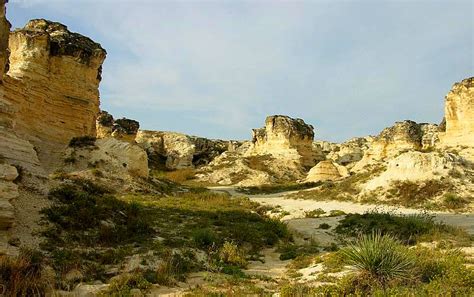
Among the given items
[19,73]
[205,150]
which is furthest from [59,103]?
[205,150]

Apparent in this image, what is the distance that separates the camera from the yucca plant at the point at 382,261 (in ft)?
23.7

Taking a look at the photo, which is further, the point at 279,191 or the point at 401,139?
the point at 401,139

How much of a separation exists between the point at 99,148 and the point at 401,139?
33938 millimetres

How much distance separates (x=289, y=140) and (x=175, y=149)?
19573 mm

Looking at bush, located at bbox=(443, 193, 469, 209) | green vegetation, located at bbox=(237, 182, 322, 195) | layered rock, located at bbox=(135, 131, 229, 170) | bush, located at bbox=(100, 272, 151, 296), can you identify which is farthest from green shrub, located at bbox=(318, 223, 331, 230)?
layered rock, located at bbox=(135, 131, 229, 170)

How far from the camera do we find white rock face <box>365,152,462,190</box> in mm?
25078

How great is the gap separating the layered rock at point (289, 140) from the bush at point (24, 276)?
152 ft

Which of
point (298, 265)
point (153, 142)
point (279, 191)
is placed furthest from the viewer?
point (153, 142)

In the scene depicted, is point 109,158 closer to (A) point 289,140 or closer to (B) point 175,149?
(A) point 289,140

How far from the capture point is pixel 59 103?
2705 cm

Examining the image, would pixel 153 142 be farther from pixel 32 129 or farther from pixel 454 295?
pixel 454 295

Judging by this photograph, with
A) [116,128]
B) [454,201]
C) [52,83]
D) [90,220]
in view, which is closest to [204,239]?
[90,220]

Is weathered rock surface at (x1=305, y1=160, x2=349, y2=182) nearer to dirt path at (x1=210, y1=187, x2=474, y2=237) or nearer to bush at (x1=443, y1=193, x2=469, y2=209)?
dirt path at (x1=210, y1=187, x2=474, y2=237)

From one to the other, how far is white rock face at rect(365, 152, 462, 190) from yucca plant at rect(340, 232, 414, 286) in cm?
1883
